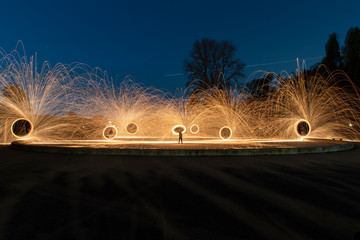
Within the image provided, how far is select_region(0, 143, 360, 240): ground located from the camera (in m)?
3.11

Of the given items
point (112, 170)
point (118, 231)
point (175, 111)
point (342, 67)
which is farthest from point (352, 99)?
point (118, 231)

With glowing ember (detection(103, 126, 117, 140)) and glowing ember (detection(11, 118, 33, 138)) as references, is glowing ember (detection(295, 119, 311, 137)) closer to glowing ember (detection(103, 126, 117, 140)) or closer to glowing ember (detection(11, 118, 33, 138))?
glowing ember (detection(103, 126, 117, 140))

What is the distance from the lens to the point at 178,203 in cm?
418

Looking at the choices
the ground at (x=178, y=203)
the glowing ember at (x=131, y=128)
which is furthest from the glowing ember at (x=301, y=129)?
the glowing ember at (x=131, y=128)

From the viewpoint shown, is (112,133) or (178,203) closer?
(178,203)

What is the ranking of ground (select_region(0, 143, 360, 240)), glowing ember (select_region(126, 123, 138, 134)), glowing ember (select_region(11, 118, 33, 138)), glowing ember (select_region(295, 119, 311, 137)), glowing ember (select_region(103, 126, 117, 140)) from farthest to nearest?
glowing ember (select_region(126, 123, 138, 134)) → glowing ember (select_region(103, 126, 117, 140)) → glowing ember (select_region(295, 119, 311, 137)) → glowing ember (select_region(11, 118, 33, 138)) → ground (select_region(0, 143, 360, 240))

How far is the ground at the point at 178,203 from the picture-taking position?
311 cm

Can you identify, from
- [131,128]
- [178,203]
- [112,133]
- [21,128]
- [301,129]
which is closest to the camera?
[178,203]

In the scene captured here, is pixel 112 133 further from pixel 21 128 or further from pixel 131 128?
pixel 131 128

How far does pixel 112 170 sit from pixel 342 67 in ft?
132

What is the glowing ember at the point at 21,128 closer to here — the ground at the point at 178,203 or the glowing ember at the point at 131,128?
the glowing ember at the point at 131,128

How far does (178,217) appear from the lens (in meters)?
3.57

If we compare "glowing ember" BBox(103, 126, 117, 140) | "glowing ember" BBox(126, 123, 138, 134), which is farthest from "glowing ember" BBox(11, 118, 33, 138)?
"glowing ember" BBox(126, 123, 138, 134)

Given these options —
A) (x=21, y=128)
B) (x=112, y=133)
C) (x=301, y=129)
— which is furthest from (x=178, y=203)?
(x=301, y=129)
